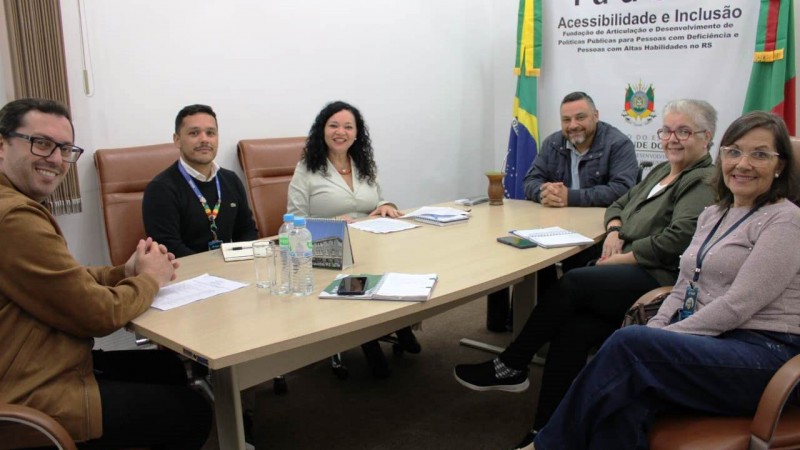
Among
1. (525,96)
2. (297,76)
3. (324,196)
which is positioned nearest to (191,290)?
(324,196)

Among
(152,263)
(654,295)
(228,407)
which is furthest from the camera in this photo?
(654,295)

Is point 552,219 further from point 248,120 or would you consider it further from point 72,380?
point 72,380

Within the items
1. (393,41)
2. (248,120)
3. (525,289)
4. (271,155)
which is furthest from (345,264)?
(393,41)

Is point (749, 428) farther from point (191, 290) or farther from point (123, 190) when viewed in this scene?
point (123, 190)

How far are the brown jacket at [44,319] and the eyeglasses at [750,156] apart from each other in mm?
1794

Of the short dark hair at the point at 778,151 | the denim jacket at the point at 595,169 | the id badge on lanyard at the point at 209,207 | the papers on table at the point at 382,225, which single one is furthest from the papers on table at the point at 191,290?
the denim jacket at the point at 595,169

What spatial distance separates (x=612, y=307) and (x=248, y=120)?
7.83 feet

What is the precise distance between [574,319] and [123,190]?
7.10 feet

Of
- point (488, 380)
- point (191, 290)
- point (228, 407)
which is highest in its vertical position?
point (191, 290)

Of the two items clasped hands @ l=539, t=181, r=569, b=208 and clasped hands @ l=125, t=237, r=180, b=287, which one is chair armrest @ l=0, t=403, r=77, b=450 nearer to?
clasped hands @ l=125, t=237, r=180, b=287

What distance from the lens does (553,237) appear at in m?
2.62

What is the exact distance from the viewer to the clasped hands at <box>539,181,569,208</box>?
10.9ft

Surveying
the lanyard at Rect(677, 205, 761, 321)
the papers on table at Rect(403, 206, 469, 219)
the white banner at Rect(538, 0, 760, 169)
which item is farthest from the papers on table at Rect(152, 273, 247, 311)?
the white banner at Rect(538, 0, 760, 169)

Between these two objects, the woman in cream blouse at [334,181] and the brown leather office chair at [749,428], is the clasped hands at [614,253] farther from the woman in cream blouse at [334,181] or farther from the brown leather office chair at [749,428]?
the woman in cream blouse at [334,181]
